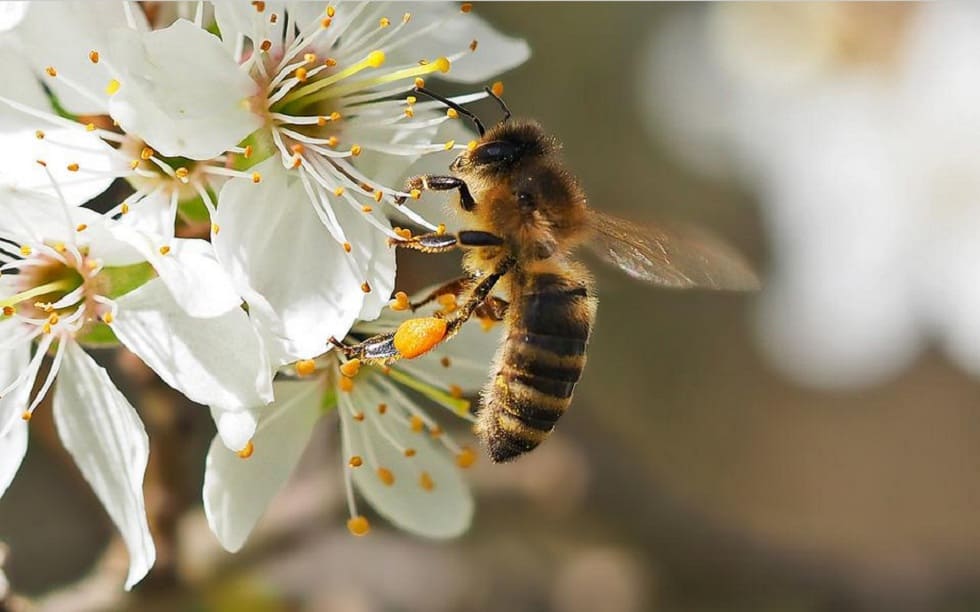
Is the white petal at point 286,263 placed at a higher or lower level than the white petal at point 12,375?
higher

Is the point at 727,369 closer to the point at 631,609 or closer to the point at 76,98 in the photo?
the point at 631,609

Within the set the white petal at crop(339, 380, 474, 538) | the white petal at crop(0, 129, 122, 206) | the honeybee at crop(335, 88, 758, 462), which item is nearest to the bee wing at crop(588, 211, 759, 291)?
the honeybee at crop(335, 88, 758, 462)

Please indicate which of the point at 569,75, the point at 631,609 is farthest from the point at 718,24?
the point at 631,609

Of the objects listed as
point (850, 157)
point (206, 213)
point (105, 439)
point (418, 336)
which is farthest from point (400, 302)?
point (850, 157)

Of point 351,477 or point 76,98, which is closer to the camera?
point 76,98

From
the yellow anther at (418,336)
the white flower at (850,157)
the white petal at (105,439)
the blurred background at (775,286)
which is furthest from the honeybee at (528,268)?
the white flower at (850,157)

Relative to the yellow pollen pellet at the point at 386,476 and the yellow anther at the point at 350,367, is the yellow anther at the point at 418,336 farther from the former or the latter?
the yellow pollen pellet at the point at 386,476
